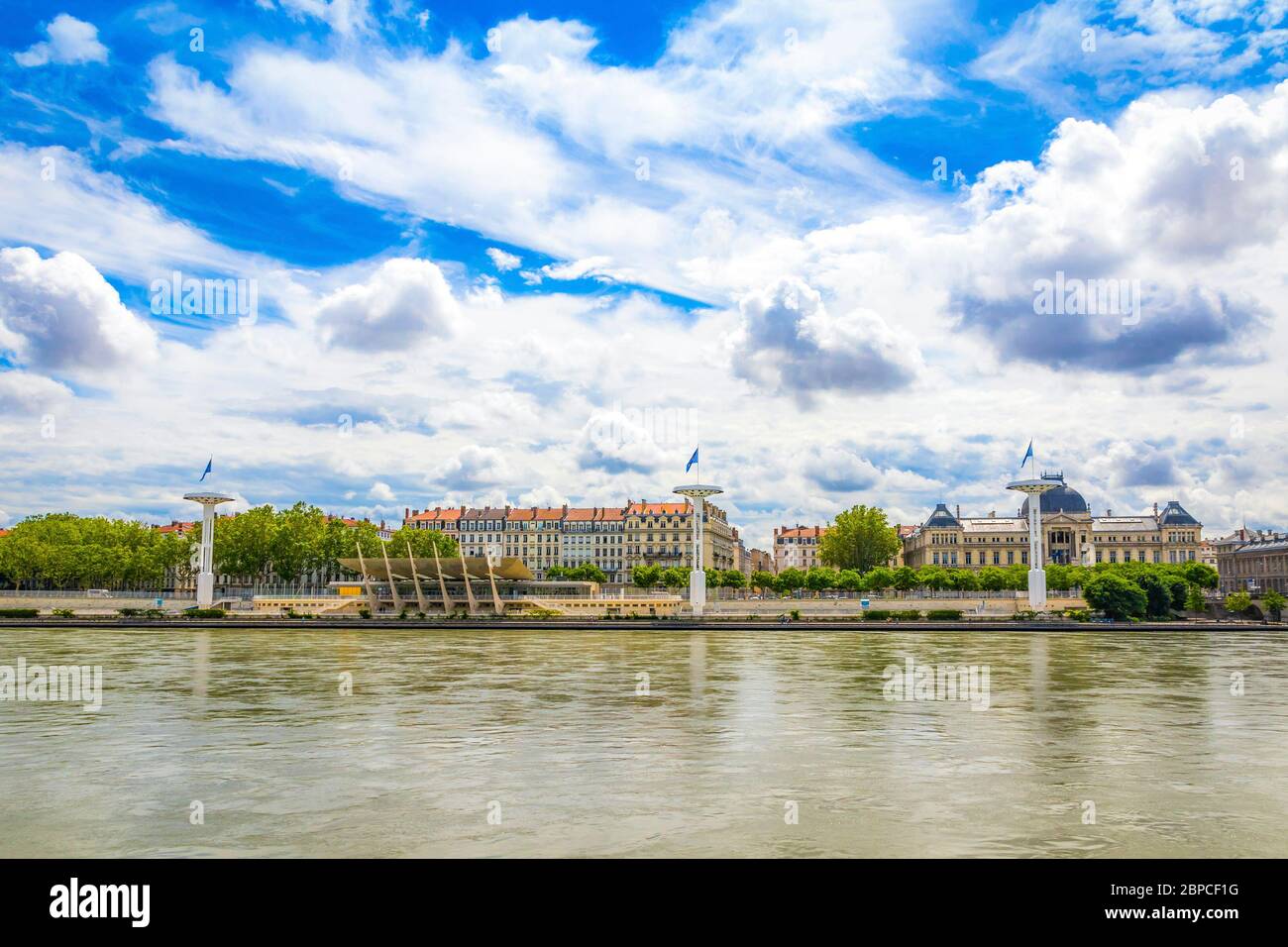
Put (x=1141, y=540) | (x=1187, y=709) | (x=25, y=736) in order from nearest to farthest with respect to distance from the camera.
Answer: (x=25, y=736)
(x=1187, y=709)
(x=1141, y=540)

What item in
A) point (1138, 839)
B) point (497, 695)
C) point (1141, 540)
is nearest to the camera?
point (1138, 839)

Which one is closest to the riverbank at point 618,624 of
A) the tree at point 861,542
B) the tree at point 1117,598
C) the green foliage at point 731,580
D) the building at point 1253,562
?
the tree at point 1117,598

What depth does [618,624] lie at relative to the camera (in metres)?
86.1

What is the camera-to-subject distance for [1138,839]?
1374 cm

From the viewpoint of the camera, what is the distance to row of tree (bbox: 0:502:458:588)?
119 m

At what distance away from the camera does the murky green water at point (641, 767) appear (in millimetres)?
13773

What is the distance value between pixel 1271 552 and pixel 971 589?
69.3 m

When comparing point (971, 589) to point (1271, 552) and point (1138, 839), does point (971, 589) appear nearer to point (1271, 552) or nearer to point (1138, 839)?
point (1271, 552)

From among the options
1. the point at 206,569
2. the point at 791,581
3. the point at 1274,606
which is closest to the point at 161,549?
the point at 206,569

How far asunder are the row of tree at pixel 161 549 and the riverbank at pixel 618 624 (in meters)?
30.3

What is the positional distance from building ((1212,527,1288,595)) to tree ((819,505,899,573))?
160ft

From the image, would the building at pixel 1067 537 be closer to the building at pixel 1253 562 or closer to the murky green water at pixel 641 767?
the building at pixel 1253 562
